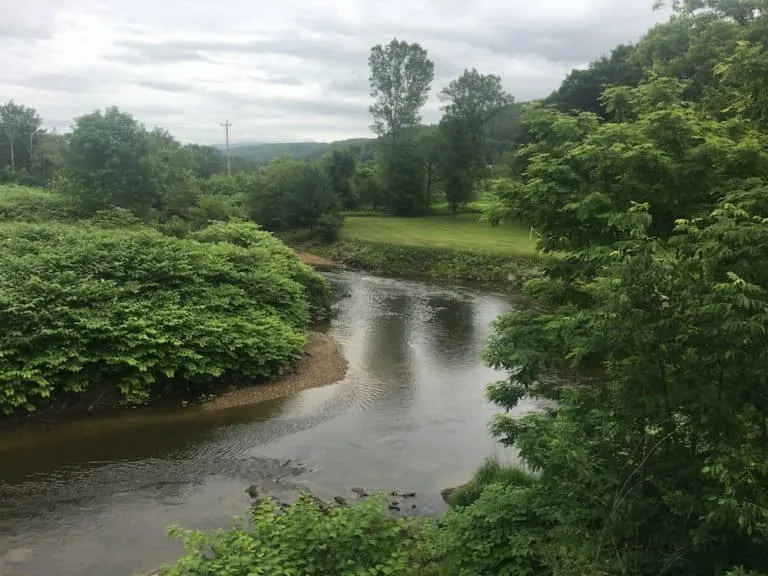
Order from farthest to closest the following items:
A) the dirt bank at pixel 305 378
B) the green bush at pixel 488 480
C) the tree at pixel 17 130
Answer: the tree at pixel 17 130
the dirt bank at pixel 305 378
the green bush at pixel 488 480

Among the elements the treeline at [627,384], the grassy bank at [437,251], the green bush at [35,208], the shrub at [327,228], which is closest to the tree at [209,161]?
the shrub at [327,228]

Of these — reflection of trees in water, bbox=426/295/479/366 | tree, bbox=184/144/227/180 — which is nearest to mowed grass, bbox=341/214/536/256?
reflection of trees in water, bbox=426/295/479/366

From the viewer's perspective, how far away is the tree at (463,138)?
54094mm

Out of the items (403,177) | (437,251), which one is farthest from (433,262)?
(403,177)

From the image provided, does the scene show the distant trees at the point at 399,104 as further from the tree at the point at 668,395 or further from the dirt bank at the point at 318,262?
the tree at the point at 668,395

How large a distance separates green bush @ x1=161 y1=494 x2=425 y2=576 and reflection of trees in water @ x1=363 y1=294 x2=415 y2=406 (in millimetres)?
9426

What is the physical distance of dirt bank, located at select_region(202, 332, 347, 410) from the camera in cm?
1719

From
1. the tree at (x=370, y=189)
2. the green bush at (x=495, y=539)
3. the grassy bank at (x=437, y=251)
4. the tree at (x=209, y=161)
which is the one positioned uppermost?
the tree at (x=209, y=161)

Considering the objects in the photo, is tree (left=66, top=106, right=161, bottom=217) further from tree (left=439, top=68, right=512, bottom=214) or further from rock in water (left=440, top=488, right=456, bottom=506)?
rock in water (left=440, top=488, right=456, bottom=506)

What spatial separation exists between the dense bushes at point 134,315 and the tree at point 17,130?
2904 inches

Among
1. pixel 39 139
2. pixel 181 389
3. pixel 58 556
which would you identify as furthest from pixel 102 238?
pixel 39 139

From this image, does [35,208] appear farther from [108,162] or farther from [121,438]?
[121,438]

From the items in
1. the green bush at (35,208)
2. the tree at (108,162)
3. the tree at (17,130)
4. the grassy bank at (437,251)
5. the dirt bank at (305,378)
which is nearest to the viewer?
the dirt bank at (305,378)

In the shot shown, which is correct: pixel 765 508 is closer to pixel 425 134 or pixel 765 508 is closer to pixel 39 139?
pixel 425 134
